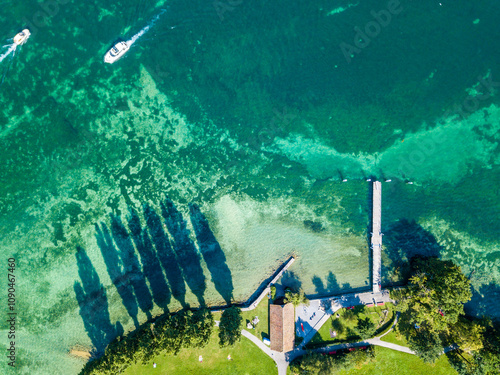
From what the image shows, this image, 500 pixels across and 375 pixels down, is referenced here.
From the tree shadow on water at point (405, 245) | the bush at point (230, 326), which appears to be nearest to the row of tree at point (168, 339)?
the bush at point (230, 326)

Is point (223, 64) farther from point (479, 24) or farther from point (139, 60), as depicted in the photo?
point (479, 24)

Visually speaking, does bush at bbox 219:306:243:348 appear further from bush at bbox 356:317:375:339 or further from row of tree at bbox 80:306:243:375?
bush at bbox 356:317:375:339

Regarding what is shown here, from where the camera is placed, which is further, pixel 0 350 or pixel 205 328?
pixel 0 350

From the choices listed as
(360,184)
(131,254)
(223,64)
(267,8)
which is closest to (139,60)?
(223,64)

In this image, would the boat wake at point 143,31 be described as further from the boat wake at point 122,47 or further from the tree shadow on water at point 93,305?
the tree shadow on water at point 93,305

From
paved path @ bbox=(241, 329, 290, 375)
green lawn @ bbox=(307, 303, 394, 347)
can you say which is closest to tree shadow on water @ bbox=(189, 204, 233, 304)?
paved path @ bbox=(241, 329, 290, 375)

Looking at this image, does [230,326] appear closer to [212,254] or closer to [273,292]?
[273,292]
